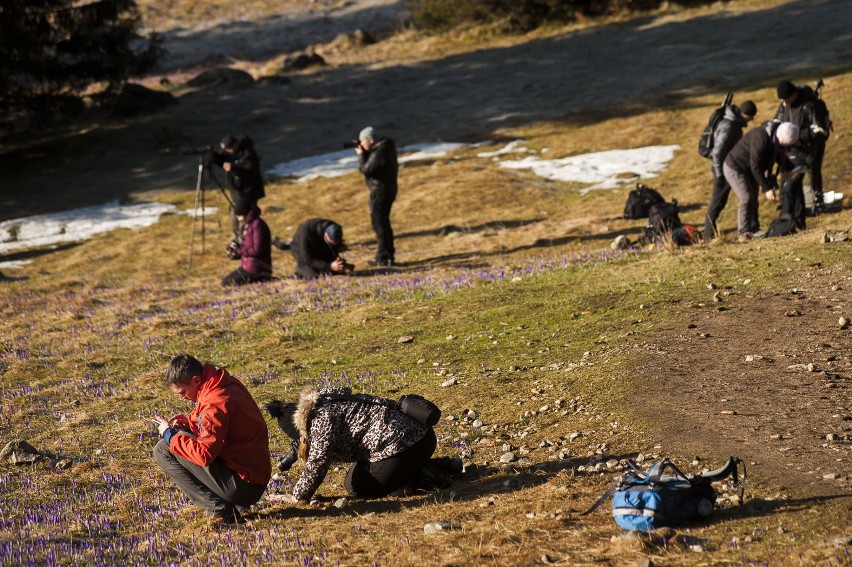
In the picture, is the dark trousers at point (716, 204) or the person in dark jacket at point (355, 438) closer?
the person in dark jacket at point (355, 438)

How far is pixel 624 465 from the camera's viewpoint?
28.7 ft

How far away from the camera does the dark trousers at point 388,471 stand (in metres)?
8.73

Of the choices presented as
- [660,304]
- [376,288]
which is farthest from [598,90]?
[660,304]

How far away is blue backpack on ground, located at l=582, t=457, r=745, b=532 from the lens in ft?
23.6

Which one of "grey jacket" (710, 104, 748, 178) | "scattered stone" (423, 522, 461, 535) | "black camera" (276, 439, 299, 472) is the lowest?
"scattered stone" (423, 522, 461, 535)

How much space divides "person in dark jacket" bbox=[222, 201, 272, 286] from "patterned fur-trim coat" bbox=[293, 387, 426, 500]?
1161cm

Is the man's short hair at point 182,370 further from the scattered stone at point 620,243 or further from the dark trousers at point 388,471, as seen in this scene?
the scattered stone at point 620,243

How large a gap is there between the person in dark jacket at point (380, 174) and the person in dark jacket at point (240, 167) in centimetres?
298

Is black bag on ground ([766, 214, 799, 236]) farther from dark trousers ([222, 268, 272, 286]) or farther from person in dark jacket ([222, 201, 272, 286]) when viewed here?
dark trousers ([222, 268, 272, 286])

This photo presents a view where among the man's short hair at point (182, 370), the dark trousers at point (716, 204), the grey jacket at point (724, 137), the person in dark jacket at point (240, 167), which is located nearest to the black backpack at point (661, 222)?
the dark trousers at point (716, 204)

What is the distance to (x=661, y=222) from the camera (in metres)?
19.6

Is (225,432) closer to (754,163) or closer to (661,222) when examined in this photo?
(754,163)

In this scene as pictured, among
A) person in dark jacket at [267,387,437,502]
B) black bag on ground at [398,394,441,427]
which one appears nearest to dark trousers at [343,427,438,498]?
person in dark jacket at [267,387,437,502]

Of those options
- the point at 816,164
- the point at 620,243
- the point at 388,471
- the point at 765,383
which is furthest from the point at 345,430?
the point at 816,164
